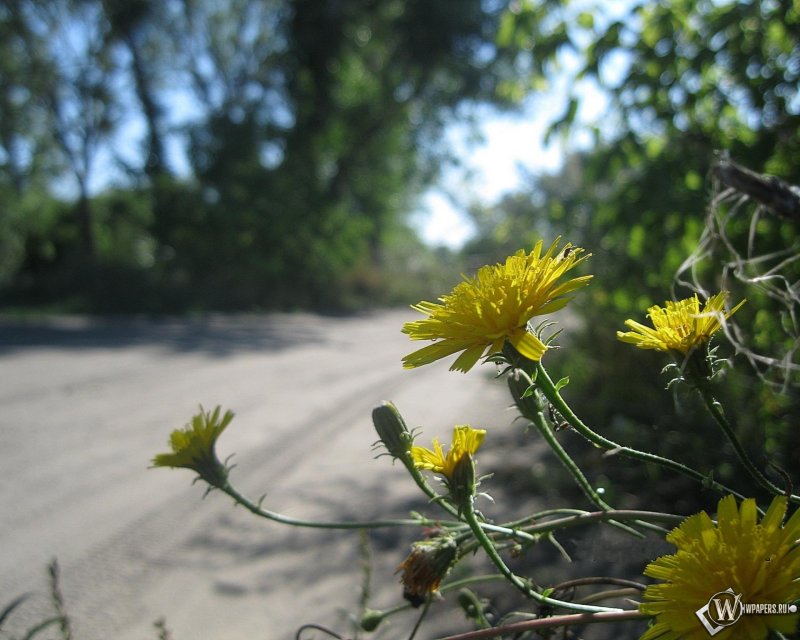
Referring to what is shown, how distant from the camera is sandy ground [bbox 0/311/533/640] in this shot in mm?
2635

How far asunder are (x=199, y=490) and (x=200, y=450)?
3.02 meters

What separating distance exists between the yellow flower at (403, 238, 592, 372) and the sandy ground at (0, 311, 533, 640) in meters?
0.29

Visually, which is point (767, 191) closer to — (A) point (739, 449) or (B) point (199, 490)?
(A) point (739, 449)

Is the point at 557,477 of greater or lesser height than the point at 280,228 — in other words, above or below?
below

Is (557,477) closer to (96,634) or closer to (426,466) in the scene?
(96,634)

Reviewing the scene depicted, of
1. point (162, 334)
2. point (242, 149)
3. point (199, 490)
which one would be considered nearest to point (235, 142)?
point (242, 149)

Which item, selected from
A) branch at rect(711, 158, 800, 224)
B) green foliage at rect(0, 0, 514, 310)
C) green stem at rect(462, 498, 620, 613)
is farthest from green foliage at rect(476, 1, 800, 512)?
green foliage at rect(0, 0, 514, 310)

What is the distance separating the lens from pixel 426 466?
0.94 meters

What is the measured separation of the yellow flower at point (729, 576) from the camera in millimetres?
621

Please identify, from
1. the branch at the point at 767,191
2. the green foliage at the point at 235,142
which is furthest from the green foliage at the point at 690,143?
the green foliage at the point at 235,142

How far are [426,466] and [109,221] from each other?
78.4 ft

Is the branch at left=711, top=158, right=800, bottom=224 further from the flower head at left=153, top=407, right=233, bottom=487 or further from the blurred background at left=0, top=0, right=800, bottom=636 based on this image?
the blurred background at left=0, top=0, right=800, bottom=636

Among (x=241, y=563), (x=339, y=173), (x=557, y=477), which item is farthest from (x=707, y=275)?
(x=339, y=173)

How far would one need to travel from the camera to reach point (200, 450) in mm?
1222
